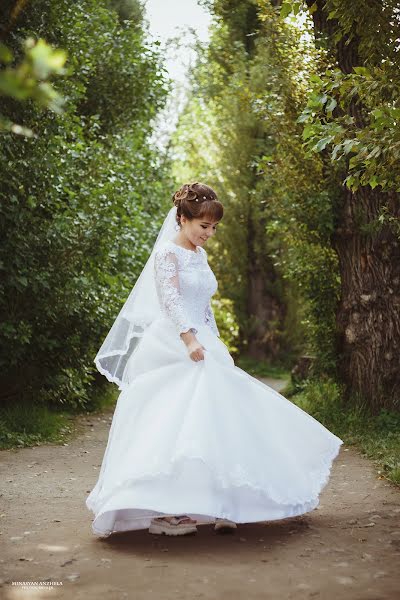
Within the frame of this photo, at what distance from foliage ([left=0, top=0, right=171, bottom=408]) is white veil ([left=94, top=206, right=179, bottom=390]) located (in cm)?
418

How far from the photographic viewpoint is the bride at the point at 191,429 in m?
5.07

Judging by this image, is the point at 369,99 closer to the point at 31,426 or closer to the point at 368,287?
the point at 368,287

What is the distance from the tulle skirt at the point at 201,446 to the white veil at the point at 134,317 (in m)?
0.19

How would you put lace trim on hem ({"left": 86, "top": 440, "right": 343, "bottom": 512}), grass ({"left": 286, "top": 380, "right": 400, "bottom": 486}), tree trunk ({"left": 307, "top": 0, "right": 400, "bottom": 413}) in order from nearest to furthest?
lace trim on hem ({"left": 86, "top": 440, "right": 343, "bottom": 512}) < grass ({"left": 286, "top": 380, "right": 400, "bottom": 486}) < tree trunk ({"left": 307, "top": 0, "right": 400, "bottom": 413})

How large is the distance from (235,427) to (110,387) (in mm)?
9140

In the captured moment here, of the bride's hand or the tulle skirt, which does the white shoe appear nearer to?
the tulle skirt

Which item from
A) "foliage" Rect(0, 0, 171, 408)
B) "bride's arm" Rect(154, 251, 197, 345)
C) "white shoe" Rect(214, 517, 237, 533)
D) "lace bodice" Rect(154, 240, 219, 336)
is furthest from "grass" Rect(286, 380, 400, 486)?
"foliage" Rect(0, 0, 171, 408)

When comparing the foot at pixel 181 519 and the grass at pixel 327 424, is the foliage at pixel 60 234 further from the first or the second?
the foot at pixel 181 519

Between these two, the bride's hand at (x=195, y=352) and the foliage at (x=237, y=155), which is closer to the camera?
the bride's hand at (x=195, y=352)

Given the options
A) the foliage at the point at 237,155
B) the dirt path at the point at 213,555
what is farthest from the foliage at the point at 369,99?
the foliage at the point at 237,155

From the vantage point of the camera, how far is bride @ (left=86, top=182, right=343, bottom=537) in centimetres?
507

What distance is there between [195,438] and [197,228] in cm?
153

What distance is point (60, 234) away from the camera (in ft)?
34.5

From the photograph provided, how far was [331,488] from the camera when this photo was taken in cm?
732
